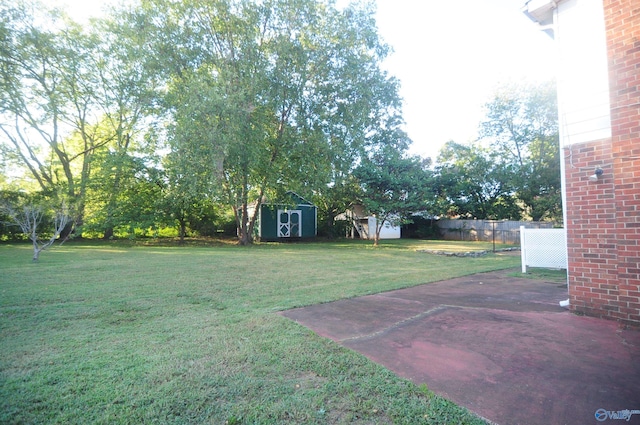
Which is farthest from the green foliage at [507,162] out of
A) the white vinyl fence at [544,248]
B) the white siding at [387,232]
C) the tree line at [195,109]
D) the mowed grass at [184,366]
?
the mowed grass at [184,366]

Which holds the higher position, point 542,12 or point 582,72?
Answer: point 542,12

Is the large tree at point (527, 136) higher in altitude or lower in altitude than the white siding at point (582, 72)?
higher

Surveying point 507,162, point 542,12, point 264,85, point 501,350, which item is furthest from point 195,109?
point 507,162

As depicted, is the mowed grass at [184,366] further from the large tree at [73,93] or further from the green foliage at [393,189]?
the large tree at [73,93]

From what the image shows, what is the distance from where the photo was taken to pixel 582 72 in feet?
14.1

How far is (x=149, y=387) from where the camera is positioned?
90.7 inches

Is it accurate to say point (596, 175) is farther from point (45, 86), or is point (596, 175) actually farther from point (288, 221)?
point (45, 86)

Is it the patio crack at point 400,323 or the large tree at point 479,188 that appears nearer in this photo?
the patio crack at point 400,323

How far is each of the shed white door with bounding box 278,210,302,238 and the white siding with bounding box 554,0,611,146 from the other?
59.7ft

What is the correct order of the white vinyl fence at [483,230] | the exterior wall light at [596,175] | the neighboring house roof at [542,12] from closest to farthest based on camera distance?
the exterior wall light at [596,175] < the neighboring house roof at [542,12] < the white vinyl fence at [483,230]

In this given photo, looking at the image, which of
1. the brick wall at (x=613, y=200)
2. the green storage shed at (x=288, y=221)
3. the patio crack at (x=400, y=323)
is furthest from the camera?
the green storage shed at (x=288, y=221)

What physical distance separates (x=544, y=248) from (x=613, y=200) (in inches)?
162

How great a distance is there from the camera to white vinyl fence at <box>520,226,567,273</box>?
284 inches

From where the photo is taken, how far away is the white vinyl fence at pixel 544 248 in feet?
23.6
